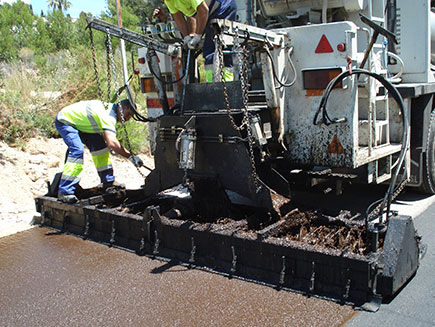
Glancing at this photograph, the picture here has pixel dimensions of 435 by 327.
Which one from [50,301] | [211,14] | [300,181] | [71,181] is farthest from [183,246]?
[211,14]

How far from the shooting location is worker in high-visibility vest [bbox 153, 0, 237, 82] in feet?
15.2

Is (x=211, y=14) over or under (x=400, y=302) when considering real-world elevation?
over

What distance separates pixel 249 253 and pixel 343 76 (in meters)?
1.61

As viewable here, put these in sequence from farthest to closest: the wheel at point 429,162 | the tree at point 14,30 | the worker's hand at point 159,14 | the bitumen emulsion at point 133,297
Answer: the tree at point 14,30, the worker's hand at point 159,14, the wheel at point 429,162, the bitumen emulsion at point 133,297

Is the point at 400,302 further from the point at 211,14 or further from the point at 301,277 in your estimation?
the point at 211,14

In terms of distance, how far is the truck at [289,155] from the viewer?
342cm

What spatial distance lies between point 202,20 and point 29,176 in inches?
145

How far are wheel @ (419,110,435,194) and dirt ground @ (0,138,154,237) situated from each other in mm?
3830

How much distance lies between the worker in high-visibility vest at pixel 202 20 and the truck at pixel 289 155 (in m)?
0.23

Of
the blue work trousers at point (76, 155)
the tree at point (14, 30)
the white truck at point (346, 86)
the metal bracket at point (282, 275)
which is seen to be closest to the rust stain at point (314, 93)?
the white truck at point (346, 86)

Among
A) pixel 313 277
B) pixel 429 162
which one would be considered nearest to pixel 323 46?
pixel 313 277

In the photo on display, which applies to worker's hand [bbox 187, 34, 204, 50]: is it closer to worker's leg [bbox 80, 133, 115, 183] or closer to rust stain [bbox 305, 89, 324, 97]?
rust stain [bbox 305, 89, 324, 97]

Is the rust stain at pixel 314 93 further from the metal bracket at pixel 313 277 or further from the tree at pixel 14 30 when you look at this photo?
the tree at pixel 14 30

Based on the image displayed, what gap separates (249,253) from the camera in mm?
3629
